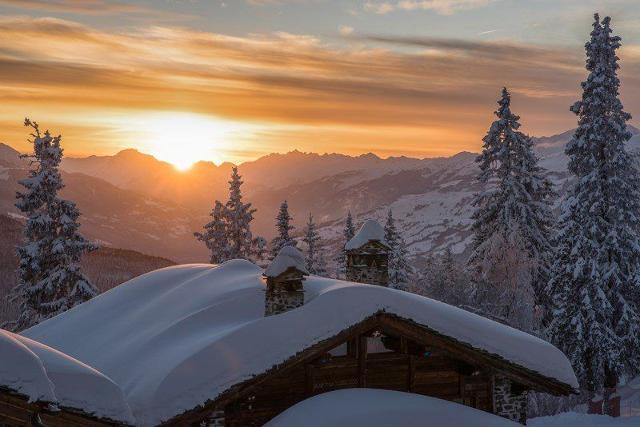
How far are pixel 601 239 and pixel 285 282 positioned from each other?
22280mm

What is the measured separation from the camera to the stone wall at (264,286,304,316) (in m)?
15.9

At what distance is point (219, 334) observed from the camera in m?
15.2

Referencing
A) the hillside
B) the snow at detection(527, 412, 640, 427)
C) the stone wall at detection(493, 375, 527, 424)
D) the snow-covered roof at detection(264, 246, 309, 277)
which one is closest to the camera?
the snow-covered roof at detection(264, 246, 309, 277)

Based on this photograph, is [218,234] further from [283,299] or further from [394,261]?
[283,299]

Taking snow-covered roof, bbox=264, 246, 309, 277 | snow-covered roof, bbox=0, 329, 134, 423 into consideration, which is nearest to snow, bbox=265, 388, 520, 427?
snow-covered roof, bbox=264, 246, 309, 277

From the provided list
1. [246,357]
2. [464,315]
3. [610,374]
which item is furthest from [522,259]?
[246,357]

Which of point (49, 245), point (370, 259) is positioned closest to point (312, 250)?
point (49, 245)

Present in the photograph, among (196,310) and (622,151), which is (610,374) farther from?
(196,310)

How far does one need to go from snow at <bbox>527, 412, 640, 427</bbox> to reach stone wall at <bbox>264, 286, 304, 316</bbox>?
61.2 feet

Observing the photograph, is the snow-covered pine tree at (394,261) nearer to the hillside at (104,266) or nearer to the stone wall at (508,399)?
the stone wall at (508,399)

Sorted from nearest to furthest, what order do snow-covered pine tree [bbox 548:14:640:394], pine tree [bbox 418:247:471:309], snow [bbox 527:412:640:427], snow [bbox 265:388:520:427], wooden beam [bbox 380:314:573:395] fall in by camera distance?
snow [bbox 265:388:520:427]
wooden beam [bbox 380:314:573:395]
snow [bbox 527:412:640:427]
snow-covered pine tree [bbox 548:14:640:394]
pine tree [bbox 418:247:471:309]

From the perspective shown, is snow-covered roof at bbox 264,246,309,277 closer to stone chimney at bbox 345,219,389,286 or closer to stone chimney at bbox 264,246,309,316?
stone chimney at bbox 264,246,309,316

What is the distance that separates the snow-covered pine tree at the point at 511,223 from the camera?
36.2 meters

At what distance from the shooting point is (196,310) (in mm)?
18953
